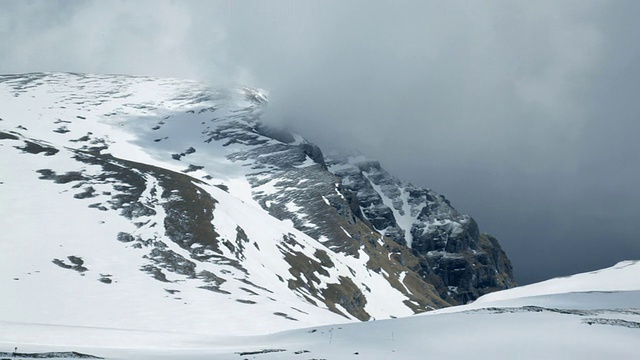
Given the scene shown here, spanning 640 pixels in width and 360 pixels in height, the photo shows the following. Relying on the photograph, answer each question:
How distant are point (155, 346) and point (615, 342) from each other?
91.6 feet

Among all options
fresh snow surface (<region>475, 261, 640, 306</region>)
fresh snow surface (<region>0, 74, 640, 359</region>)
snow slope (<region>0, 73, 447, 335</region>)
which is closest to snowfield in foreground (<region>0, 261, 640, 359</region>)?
fresh snow surface (<region>0, 74, 640, 359</region>)

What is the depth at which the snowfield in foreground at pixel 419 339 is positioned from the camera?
33719 millimetres

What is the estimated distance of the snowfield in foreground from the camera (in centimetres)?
3372

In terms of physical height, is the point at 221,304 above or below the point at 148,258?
below

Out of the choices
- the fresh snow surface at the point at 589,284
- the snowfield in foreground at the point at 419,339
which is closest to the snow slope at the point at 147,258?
the fresh snow surface at the point at 589,284

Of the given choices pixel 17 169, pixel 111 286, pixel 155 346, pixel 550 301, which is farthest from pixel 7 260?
pixel 550 301

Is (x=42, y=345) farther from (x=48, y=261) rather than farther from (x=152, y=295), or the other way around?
(x=48, y=261)

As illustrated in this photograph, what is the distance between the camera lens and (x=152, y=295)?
92.9 m

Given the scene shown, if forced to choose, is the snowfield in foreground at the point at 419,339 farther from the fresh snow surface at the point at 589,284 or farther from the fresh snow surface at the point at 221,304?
the fresh snow surface at the point at 589,284

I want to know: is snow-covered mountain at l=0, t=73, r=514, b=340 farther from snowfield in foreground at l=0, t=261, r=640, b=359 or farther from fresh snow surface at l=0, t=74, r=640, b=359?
snowfield in foreground at l=0, t=261, r=640, b=359

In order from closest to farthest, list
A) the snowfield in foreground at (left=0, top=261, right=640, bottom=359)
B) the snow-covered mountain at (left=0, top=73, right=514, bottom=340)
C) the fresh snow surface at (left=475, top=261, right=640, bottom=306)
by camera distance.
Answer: the snowfield in foreground at (left=0, top=261, right=640, bottom=359) < the fresh snow surface at (left=475, top=261, right=640, bottom=306) < the snow-covered mountain at (left=0, top=73, right=514, bottom=340)

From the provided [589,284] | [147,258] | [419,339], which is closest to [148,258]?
[147,258]

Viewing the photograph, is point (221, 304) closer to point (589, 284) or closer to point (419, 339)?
point (589, 284)

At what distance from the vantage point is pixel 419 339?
127 ft
